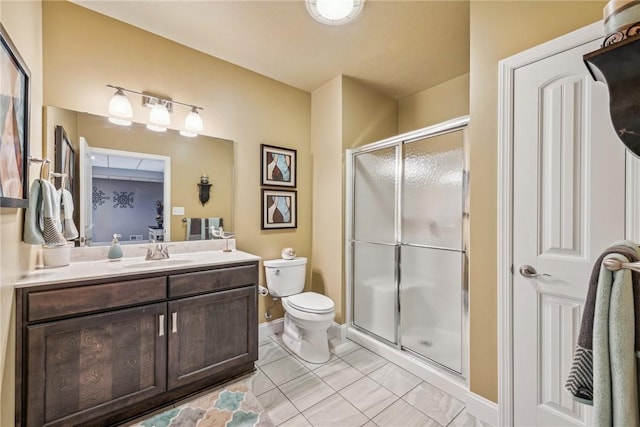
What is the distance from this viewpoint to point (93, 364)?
54.4 inches

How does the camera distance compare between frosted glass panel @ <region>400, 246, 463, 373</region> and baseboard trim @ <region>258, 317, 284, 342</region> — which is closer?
frosted glass panel @ <region>400, 246, 463, 373</region>

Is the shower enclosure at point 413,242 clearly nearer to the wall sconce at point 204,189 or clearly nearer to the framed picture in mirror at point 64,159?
the wall sconce at point 204,189

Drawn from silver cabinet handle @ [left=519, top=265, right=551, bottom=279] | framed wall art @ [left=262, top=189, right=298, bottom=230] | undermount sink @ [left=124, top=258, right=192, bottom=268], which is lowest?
undermount sink @ [left=124, top=258, right=192, bottom=268]

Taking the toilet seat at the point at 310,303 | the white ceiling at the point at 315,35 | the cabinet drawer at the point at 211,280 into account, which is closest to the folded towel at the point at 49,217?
the cabinet drawer at the point at 211,280

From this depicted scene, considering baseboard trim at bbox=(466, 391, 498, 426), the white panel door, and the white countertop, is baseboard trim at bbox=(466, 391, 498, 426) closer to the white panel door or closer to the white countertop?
the white panel door

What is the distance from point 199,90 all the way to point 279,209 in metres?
1.25

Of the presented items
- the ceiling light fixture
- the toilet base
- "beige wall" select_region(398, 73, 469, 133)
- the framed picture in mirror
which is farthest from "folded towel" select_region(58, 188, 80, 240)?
"beige wall" select_region(398, 73, 469, 133)

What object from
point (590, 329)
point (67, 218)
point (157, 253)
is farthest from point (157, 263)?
point (590, 329)

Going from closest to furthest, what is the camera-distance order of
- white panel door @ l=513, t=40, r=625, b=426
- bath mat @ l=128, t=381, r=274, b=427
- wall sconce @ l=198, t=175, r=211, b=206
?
white panel door @ l=513, t=40, r=625, b=426 < bath mat @ l=128, t=381, r=274, b=427 < wall sconce @ l=198, t=175, r=211, b=206

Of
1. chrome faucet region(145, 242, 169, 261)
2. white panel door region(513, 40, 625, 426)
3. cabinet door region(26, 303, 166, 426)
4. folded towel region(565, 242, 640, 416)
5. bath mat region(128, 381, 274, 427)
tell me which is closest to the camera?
folded towel region(565, 242, 640, 416)

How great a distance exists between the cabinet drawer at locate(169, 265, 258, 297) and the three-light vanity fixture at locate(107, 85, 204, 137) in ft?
3.89

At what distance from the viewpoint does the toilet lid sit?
2.10 m

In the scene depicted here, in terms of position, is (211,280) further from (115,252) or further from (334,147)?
(334,147)

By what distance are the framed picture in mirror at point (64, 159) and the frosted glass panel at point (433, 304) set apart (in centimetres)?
241
